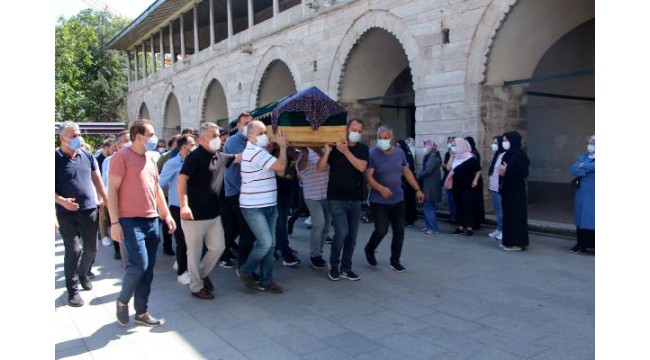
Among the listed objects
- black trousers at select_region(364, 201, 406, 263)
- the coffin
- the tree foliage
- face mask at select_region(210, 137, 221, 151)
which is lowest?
black trousers at select_region(364, 201, 406, 263)

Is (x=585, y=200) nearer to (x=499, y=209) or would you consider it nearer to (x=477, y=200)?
(x=499, y=209)

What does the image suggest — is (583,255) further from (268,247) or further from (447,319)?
(268,247)

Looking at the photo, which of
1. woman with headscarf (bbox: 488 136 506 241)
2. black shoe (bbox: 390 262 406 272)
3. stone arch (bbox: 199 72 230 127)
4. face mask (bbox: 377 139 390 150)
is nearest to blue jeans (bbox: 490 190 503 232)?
woman with headscarf (bbox: 488 136 506 241)

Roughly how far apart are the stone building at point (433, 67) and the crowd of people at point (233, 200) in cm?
278

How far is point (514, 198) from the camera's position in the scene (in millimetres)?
7254

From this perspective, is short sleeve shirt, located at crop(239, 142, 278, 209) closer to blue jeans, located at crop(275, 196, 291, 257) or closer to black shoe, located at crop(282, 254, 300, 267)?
blue jeans, located at crop(275, 196, 291, 257)

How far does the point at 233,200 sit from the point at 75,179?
172 cm

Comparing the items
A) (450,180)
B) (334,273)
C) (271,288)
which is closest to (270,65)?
(450,180)

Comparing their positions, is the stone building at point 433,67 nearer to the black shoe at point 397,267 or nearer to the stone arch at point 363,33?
the stone arch at point 363,33

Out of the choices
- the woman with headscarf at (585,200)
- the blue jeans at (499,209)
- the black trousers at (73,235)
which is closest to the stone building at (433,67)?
the blue jeans at (499,209)

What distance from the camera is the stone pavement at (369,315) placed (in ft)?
12.9

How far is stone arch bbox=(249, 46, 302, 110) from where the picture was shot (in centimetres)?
1532

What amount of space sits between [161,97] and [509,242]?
2486 cm

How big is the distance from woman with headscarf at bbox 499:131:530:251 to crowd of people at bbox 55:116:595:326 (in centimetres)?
1
